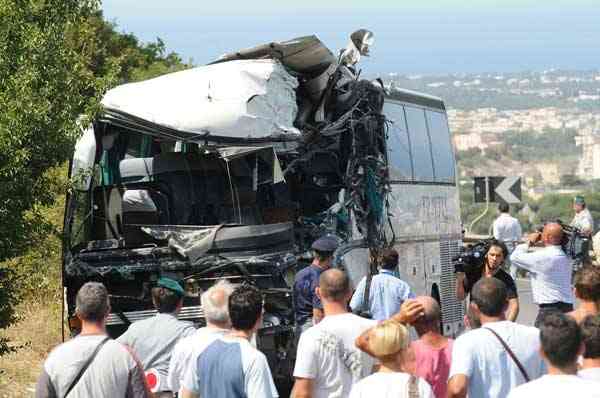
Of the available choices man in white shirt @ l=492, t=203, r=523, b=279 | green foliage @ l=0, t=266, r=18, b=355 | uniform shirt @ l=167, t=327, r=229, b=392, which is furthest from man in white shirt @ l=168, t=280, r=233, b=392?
man in white shirt @ l=492, t=203, r=523, b=279

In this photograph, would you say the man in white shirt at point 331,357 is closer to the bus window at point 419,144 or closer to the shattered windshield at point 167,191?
the shattered windshield at point 167,191

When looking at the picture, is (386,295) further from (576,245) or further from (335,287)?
(576,245)

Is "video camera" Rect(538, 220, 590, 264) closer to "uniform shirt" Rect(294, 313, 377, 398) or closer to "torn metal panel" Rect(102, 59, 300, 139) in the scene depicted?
"torn metal panel" Rect(102, 59, 300, 139)

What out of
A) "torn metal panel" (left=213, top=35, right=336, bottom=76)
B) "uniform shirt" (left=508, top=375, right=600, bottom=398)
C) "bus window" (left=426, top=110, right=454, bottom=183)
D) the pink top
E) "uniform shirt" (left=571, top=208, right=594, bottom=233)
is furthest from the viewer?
"uniform shirt" (left=571, top=208, right=594, bottom=233)

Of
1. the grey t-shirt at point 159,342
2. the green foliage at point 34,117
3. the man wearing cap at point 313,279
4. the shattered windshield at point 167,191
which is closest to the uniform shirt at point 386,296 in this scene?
the man wearing cap at point 313,279

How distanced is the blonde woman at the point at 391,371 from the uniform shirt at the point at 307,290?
5834 millimetres

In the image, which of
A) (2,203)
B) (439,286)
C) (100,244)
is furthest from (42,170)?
(439,286)

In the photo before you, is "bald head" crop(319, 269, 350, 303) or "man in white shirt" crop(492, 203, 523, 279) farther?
"man in white shirt" crop(492, 203, 523, 279)

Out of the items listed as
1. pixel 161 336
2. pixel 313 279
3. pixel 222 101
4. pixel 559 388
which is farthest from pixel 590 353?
pixel 222 101

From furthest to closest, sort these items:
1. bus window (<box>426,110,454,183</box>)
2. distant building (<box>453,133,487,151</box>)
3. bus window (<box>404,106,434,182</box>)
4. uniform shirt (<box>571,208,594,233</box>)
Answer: distant building (<box>453,133,487,151</box>), uniform shirt (<box>571,208,594,233</box>), bus window (<box>426,110,454,183</box>), bus window (<box>404,106,434,182</box>)

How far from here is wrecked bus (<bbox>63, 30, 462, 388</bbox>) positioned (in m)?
14.7

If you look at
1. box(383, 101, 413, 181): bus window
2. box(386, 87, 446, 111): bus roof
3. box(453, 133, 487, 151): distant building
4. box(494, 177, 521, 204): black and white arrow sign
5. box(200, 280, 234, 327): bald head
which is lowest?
box(200, 280, 234, 327): bald head

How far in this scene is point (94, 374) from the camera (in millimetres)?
7934

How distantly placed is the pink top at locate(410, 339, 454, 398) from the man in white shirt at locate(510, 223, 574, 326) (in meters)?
5.08
